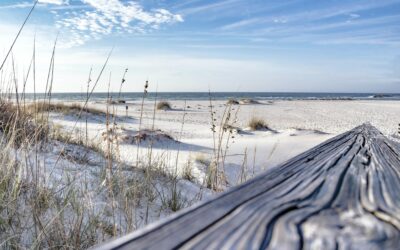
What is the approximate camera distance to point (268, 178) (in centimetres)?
77

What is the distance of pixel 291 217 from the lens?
21.8 inches

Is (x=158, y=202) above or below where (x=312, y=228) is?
below

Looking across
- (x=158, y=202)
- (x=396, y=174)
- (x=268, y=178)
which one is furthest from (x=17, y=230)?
(x=396, y=174)

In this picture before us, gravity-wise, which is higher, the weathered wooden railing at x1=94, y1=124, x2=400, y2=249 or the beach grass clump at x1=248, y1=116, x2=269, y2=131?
the weathered wooden railing at x1=94, y1=124, x2=400, y2=249

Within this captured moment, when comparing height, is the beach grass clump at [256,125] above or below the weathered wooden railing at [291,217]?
below

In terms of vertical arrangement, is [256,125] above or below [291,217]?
below

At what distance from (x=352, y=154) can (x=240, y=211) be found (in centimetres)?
70

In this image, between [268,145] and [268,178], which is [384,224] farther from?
[268,145]

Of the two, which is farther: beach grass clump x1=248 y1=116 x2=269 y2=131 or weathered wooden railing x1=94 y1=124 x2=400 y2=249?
beach grass clump x1=248 y1=116 x2=269 y2=131

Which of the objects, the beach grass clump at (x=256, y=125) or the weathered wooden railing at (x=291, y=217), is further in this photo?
the beach grass clump at (x=256, y=125)

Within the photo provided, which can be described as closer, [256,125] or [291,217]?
[291,217]

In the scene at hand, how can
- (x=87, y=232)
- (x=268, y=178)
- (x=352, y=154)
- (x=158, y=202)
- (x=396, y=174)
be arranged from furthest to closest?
(x=158, y=202) < (x=87, y=232) < (x=352, y=154) < (x=396, y=174) < (x=268, y=178)

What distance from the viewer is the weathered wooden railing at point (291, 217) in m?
0.46

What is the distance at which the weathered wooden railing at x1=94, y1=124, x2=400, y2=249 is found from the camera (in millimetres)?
456
